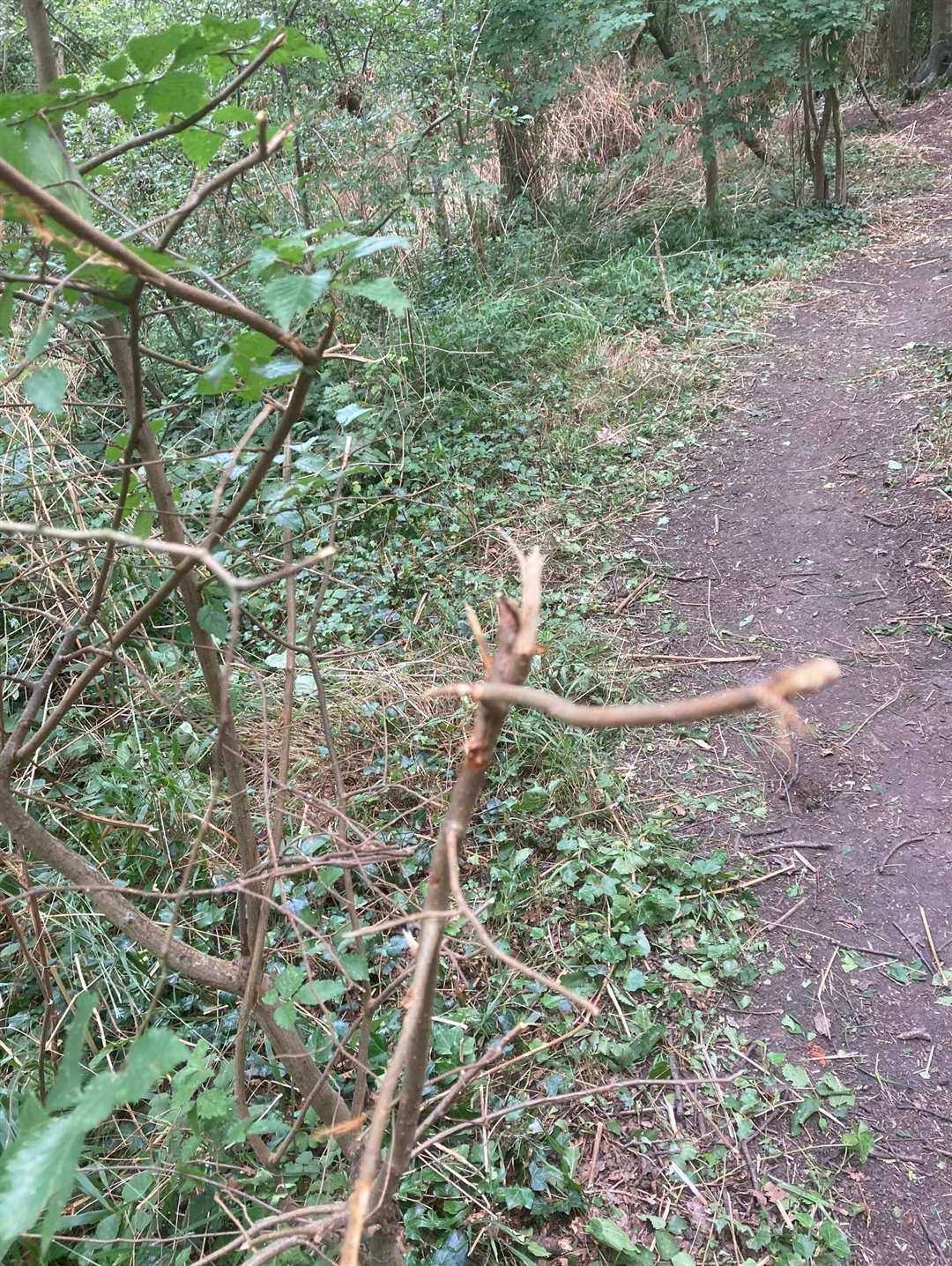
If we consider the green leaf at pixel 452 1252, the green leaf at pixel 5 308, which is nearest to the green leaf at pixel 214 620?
the green leaf at pixel 5 308

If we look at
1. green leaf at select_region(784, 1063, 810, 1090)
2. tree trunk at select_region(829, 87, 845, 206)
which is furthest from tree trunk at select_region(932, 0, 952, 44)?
green leaf at select_region(784, 1063, 810, 1090)

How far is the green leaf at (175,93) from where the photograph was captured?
2.58 feet

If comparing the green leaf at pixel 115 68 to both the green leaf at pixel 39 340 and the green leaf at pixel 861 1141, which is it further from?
the green leaf at pixel 861 1141

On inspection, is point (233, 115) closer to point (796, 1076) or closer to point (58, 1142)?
point (58, 1142)

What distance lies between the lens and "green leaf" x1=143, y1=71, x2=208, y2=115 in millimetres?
786

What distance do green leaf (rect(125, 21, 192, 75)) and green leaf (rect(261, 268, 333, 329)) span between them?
0.86 ft

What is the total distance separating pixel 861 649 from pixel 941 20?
1101 centimetres

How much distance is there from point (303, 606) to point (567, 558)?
1.30 meters

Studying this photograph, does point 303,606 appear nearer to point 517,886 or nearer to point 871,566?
point 517,886

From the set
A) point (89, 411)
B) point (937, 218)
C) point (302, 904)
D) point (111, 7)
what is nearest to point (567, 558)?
point (302, 904)

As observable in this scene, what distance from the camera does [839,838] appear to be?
99.1 inches

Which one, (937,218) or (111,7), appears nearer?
(111,7)

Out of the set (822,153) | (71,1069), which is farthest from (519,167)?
(71,1069)

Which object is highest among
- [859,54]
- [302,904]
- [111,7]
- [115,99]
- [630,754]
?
[111,7]
